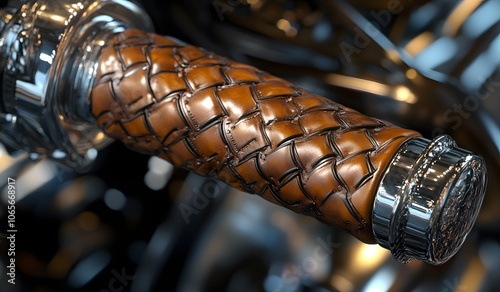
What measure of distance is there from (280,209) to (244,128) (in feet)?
0.80

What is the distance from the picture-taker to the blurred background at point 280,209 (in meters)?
0.66

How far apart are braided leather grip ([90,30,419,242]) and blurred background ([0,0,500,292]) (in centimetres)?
17

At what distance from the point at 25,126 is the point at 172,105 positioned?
17 centimetres

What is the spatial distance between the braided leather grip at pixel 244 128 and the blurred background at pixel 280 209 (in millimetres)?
172

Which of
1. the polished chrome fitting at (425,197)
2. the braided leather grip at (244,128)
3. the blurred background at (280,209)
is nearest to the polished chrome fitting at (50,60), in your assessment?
the braided leather grip at (244,128)

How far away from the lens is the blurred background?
2.18 feet

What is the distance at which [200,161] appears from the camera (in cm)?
53

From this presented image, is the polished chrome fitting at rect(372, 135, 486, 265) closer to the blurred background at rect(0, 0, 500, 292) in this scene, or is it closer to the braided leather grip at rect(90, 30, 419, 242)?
the braided leather grip at rect(90, 30, 419, 242)

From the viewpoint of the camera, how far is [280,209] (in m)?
0.72

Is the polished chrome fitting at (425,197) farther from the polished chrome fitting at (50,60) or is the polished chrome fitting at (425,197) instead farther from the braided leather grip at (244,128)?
the polished chrome fitting at (50,60)

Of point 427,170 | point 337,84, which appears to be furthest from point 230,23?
point 427,170

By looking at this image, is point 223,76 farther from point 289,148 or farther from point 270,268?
point 270,268

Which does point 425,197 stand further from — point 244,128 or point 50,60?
point 50,60

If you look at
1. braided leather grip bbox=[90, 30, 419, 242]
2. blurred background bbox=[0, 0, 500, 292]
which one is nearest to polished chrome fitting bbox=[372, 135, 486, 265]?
braided leather grip bbox=[90, 30, 419, 242]
